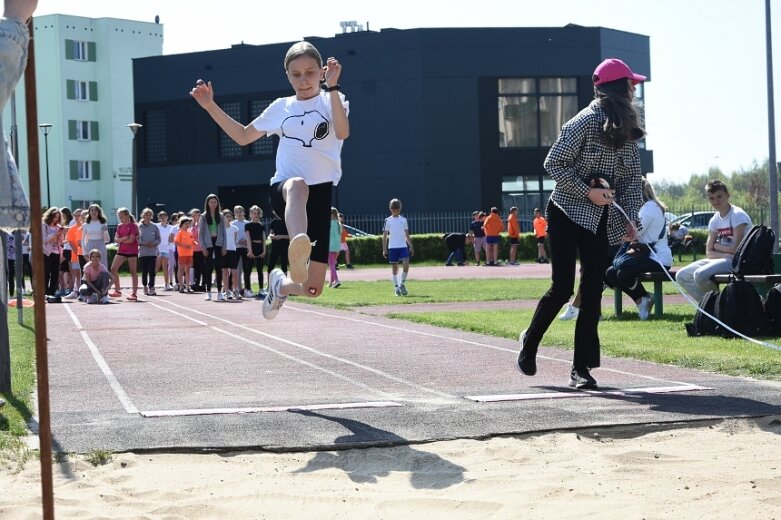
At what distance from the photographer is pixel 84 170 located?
87750 mm

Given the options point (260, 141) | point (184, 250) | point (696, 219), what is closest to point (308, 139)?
point (184, 250)

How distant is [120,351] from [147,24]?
3295 inches

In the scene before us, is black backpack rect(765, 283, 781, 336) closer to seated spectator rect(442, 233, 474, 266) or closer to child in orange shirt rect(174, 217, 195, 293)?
child in orange shirt rect(174, 217, 195, 293)

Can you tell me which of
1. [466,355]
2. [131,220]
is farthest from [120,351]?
[131,220]

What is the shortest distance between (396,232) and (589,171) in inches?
589

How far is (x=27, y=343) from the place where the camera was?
12.3 meters

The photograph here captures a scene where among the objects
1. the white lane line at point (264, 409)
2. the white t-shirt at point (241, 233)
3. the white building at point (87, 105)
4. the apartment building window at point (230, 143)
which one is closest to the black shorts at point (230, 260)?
the white t-shirt at point (241, 233)

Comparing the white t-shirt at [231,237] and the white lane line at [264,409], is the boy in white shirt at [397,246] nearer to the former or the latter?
the white t-shirt at [231,237]

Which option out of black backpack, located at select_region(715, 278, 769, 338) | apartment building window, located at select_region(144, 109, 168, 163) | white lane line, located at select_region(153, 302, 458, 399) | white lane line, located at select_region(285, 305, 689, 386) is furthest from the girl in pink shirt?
apartment building window, located at select_region(144, 109, 168, 163)

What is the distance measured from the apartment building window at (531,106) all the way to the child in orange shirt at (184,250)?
2984 cm

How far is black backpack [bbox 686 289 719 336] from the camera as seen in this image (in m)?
11.5

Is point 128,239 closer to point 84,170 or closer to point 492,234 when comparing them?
point 492,234

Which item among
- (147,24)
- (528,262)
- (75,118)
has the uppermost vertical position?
(147,24)

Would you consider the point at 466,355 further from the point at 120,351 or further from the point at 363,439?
the point at 363,439
